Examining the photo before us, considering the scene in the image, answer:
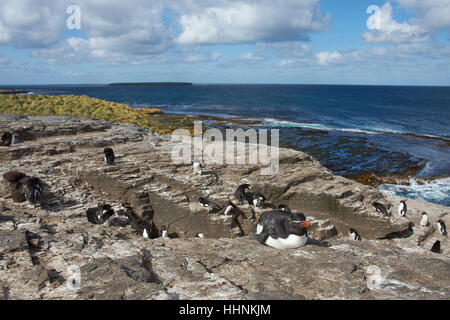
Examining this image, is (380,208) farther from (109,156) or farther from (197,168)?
(109,156)

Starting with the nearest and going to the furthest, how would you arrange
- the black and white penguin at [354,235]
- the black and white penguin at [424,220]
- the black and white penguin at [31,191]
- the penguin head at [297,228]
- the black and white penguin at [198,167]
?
the penguin head at [297,228] < the black and white penguin at [31,191] < the black and white penguin at [354,235] < the black and white penguin at [198,167] < the black and white penguin at [424,220]

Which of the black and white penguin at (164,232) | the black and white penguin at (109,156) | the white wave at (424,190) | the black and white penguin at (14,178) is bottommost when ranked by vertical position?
the white wave at (424,190)

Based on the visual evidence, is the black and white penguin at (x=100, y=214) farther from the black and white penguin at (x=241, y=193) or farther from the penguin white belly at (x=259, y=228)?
the penguin white belly at (x=259, y=228)

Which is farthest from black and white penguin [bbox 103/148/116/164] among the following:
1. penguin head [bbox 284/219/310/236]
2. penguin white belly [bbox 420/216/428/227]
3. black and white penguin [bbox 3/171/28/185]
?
penguin white belly [bbox 420/216/428/227]

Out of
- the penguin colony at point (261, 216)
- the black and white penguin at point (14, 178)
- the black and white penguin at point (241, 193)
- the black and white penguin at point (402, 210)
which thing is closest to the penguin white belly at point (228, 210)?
the penguin colony at point (261, 216)

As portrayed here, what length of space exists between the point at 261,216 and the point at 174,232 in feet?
20.7

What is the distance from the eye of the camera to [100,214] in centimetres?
1169

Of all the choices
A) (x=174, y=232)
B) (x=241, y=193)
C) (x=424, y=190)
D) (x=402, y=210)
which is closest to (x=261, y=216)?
(x=241, y=193)

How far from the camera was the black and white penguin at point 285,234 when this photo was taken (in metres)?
7.78

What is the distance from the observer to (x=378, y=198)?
16.0 metres

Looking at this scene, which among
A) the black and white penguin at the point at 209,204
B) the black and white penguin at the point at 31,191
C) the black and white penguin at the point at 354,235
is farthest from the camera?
the black and white penguin at the point at 354,235

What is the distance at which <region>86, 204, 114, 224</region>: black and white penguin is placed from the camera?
456 inches

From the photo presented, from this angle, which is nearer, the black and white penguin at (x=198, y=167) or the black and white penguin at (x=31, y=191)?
the black and white penguin at (x=31, y=191)

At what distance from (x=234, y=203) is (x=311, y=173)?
4.39 metres
